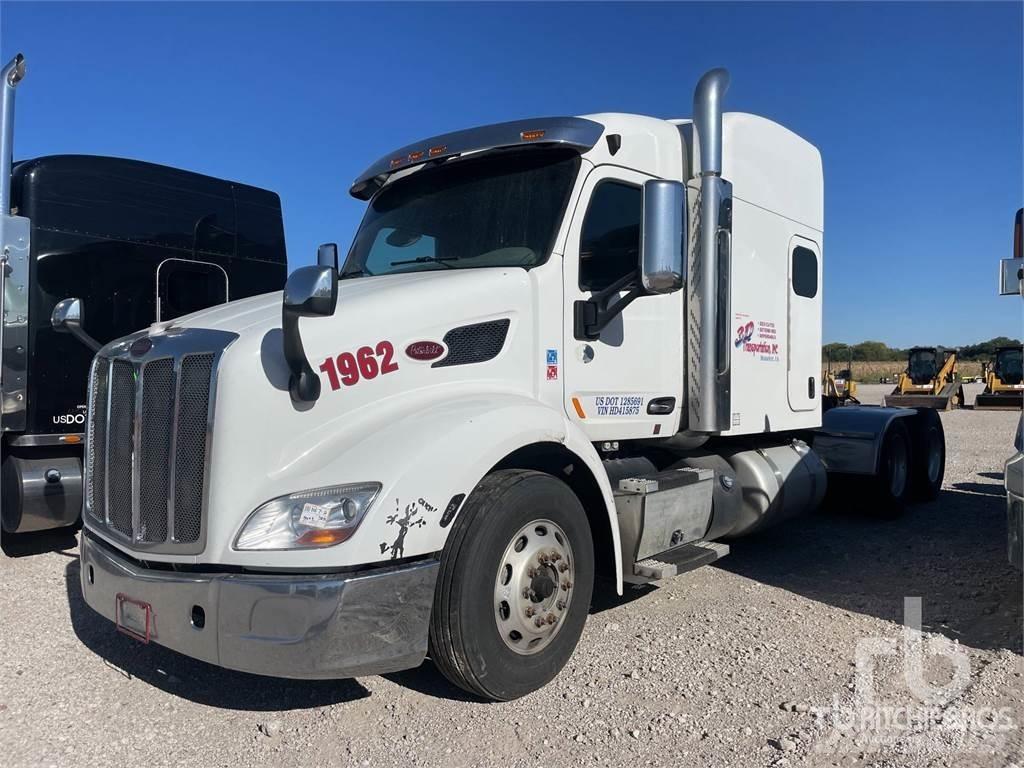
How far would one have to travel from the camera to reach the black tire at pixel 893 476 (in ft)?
25.2

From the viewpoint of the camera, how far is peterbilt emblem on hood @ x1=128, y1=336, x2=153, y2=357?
143 inches

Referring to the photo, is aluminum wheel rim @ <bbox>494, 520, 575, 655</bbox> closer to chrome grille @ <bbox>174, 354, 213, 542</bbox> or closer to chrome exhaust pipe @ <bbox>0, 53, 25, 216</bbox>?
chrome grille @ <bbox>174, 354, 213, 542</bbox>

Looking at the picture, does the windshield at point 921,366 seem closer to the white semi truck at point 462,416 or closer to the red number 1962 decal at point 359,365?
the white semi truck at point 462,416

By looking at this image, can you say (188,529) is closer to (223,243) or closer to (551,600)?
(551,600)

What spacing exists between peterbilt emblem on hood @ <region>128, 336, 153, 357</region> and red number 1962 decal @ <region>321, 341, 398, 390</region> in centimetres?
92

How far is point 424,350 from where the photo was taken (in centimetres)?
372

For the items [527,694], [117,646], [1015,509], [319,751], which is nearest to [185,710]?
[319,751]

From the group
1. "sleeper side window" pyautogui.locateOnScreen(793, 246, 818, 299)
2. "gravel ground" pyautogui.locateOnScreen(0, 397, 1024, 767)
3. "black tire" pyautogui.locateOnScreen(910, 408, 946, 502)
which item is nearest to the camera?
"gravel ground" pyautogui.locateOnScreen(0, 397, 1024, 767)

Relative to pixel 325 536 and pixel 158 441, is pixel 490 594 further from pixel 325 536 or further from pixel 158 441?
pixel 158 441

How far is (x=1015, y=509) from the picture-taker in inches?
168

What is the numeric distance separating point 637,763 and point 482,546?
42.5 inches

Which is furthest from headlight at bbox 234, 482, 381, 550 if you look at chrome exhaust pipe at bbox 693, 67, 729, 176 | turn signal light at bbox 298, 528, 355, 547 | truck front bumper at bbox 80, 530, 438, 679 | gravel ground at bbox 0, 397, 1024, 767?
chrome exhaust pipe at bbox 693, 67, 729, 176

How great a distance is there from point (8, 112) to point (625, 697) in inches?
231

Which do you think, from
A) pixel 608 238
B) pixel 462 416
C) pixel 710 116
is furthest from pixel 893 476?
pixel 462 416
